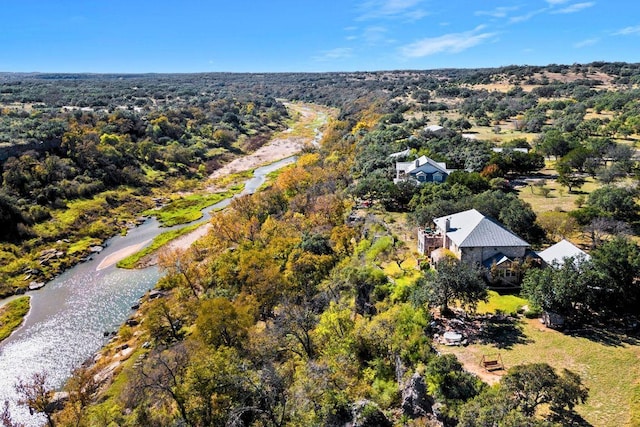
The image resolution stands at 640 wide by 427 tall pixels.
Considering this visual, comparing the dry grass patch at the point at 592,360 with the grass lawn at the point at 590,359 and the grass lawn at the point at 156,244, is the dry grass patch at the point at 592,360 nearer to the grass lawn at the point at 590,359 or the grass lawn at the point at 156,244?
the grass lawn at the point at 590,359

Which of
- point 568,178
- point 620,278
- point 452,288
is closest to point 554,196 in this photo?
point 568,178

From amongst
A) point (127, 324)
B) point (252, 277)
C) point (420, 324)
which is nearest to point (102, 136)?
point (127, 324)

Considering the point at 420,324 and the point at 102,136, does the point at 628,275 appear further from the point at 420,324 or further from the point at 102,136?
the point at 102,136

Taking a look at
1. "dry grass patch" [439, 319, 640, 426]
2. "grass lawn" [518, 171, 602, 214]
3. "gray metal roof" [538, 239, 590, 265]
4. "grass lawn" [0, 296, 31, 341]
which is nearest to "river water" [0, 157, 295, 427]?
"grass lawn" [0, 296, 31, 341]

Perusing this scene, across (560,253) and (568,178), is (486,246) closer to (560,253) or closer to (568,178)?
(560,253)

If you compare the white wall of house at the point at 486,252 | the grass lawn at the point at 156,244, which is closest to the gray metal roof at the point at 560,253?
the white wall of house at the point at 486,252
